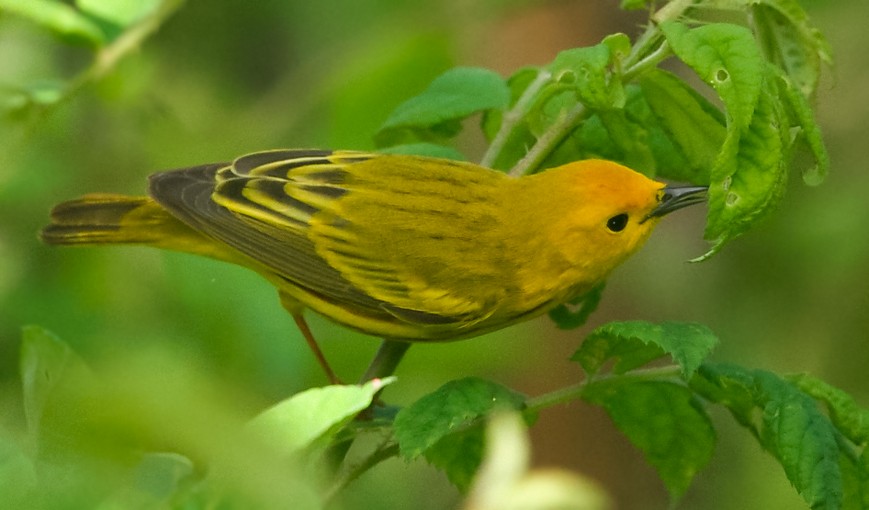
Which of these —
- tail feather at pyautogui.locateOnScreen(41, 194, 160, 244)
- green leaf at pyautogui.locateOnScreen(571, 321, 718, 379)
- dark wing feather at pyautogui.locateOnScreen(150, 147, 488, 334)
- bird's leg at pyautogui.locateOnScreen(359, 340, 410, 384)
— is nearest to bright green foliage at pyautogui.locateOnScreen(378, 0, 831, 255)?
green leaf at pyautogui.locateOnScreen(571, 321, 718, 379)

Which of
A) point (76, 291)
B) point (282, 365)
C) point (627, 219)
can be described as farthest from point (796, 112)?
point (76, 291)

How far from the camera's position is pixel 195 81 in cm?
476

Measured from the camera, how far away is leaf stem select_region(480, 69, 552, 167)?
2482mm

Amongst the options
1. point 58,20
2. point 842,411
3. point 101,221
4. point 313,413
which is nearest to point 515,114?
point 842,411

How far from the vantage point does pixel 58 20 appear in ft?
9.22

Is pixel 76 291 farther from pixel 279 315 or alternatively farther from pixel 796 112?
pixel 796 112

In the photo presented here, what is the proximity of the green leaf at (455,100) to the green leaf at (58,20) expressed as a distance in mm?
869

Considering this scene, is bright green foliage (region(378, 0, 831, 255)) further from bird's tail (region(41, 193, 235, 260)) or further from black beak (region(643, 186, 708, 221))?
bird's tail (region(41, 193, 235, 260))

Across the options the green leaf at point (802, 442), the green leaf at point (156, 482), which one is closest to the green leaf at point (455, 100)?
the green leaf at point (802, 442)

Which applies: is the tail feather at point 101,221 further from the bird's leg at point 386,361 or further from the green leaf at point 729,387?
the green leaf at point 729,387

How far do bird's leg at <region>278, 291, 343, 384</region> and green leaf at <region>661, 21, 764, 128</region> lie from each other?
1796mm

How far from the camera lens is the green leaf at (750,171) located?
1838 mm

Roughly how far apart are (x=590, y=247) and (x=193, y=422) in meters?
2.60

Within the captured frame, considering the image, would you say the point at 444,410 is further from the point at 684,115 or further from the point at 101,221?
the point at 101,221
